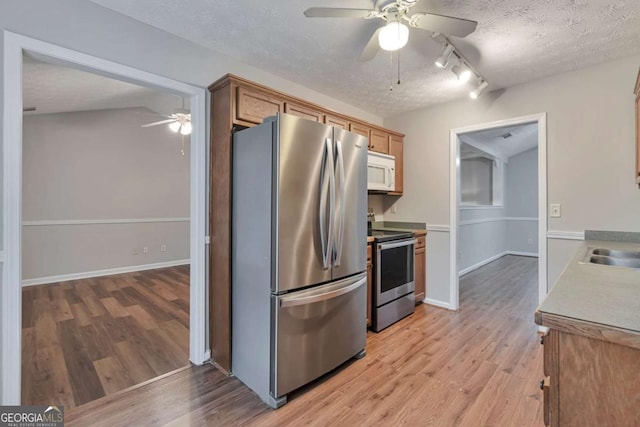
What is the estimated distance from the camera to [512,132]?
5.30 metres

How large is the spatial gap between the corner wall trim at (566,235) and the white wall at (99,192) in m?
5.85

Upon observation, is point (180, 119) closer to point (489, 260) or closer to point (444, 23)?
point (444, 23)

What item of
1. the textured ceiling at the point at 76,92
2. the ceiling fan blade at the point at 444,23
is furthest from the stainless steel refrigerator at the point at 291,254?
the textured ceiling at the point at 76,92

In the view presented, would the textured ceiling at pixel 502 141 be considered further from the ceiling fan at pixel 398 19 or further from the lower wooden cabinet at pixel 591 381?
the lower wooden cabinet at pixel 591 381

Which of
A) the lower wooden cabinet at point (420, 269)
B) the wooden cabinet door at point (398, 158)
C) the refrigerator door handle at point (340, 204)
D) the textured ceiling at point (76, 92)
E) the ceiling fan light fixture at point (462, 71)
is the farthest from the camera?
the wooden cabinet door at point (398, 158)

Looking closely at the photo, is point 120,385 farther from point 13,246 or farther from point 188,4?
point 188,4

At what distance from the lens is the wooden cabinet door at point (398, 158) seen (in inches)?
148

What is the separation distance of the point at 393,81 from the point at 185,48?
1.88 m

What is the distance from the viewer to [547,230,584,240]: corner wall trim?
8.84ft

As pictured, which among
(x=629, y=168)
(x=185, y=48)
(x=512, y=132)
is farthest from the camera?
(x=512, y=132)

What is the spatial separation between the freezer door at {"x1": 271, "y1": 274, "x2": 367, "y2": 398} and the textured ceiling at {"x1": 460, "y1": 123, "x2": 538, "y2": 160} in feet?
12.8

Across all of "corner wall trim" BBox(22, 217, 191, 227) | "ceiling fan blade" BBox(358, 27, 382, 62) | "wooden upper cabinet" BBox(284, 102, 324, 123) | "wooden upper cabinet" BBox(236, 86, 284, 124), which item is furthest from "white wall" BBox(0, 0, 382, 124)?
"corner wall trim" BBox(22, 217, 191, 227)

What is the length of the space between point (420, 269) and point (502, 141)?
3.95 meters

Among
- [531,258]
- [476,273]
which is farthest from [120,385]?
[531,258]
